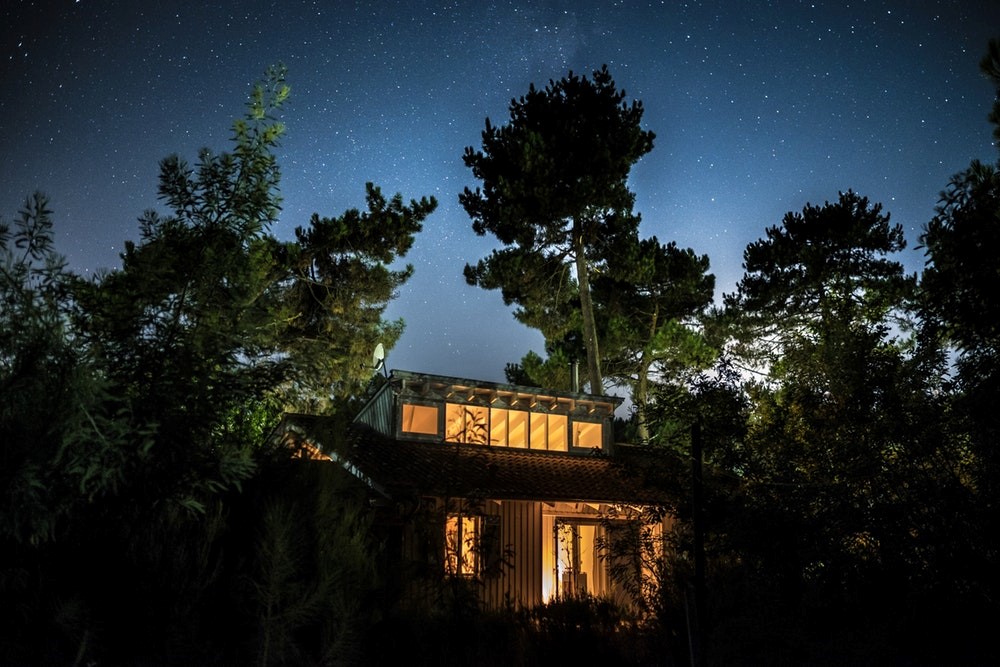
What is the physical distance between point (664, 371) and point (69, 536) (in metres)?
26.0

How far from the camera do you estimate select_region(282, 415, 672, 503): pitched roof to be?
14.4 m

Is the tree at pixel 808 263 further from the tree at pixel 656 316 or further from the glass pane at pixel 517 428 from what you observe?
the glass pane at pixel 517 428

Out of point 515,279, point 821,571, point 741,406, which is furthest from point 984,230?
point 515,279

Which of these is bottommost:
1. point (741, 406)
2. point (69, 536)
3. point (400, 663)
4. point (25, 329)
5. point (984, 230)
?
point (400, 663)

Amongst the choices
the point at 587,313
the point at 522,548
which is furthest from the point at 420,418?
the point at 587,313

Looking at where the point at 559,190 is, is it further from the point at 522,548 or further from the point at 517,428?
the point at 522,548

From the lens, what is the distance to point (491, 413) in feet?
68.7

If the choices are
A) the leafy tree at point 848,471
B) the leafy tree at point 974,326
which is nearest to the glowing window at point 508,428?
the leafy tree at point 848,471

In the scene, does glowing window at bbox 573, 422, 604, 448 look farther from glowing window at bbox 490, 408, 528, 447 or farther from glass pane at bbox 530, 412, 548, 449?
glowing window at bbox 490, 408, 528, 447

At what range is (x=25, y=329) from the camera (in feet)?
17.4

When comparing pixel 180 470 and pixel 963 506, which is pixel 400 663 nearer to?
pixel 180 470

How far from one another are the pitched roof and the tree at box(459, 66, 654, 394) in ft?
19.0

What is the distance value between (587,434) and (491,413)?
10.2ft

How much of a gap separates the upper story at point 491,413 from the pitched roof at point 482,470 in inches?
23.6
